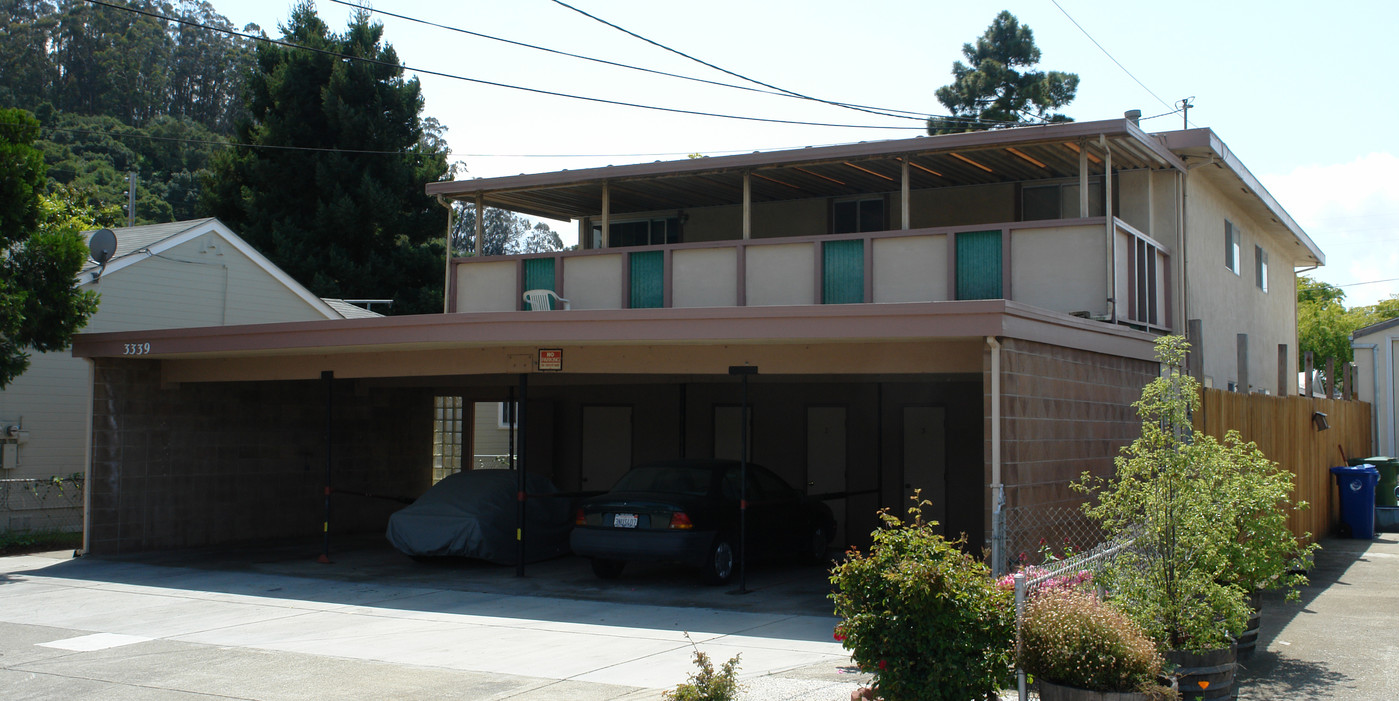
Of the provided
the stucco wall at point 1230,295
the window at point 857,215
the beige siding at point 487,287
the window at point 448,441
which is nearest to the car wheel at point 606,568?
the beige siding at point 487,287

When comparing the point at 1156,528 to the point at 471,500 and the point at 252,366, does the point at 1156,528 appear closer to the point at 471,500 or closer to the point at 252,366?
the point at 471,500

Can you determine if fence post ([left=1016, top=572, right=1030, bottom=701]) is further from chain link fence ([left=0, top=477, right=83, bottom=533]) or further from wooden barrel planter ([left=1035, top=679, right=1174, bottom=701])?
chain link fence ([left=0, top=477, right=83, bottom=533])

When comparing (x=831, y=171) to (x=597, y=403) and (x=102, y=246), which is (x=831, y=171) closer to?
(x=597, y=403)

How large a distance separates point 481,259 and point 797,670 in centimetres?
987

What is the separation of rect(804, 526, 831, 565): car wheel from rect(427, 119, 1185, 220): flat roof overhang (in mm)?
4623

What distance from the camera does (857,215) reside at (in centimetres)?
1631

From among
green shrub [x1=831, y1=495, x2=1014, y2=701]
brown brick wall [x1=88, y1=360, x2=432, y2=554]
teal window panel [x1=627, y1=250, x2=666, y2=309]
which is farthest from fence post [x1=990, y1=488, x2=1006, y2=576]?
brown brick wall [x1=88, y1=360, x2=432, y2=554]

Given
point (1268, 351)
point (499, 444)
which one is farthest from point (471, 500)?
point (499, 444)

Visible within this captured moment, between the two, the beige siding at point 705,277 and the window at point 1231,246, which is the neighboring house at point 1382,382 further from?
the beige siding at point 705,277

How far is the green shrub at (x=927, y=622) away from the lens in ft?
19.5

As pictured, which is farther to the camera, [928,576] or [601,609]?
[601,609]

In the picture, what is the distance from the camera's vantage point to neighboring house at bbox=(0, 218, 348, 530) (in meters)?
17.7

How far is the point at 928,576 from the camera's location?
5.95 meters

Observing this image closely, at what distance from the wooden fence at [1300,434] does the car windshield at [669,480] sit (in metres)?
5.13
